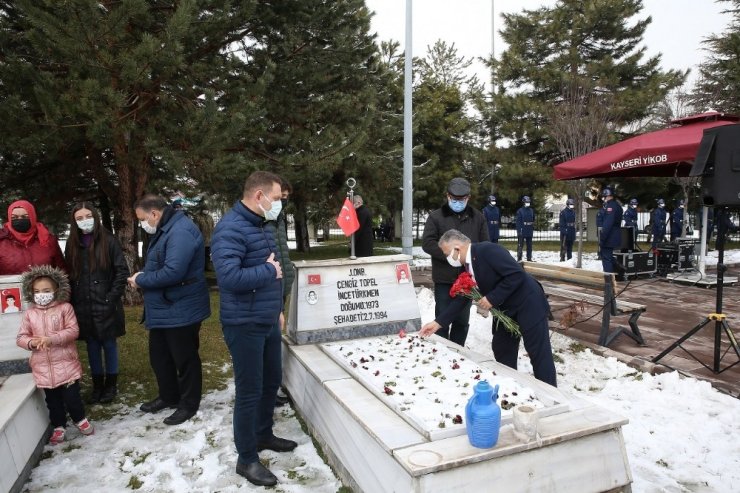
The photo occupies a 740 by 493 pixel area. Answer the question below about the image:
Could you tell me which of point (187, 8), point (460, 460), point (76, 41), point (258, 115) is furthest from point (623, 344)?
point (76, 41)

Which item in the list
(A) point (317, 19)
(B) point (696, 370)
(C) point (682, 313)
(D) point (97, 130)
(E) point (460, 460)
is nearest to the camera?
(E) point (460, 460)

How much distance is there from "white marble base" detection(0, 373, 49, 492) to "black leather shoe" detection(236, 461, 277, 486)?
4.52ft

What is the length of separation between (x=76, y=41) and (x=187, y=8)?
56.1 inches

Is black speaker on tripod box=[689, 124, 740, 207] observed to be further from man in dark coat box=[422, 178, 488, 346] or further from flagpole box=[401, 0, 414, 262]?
flagpole box=[401, 0, 414, 262]

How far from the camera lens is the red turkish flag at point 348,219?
597 cm

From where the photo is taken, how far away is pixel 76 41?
6.53 metres

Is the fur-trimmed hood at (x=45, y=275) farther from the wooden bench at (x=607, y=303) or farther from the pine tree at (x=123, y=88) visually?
the wooden bench at (x=607, y=303)

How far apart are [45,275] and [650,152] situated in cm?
762

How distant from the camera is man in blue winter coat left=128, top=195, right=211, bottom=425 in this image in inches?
162

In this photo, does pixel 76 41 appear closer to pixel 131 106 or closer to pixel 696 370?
pixel 131 106

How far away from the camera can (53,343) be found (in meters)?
3.93

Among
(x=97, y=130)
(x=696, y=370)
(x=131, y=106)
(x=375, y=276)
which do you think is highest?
(x=131, y=106)

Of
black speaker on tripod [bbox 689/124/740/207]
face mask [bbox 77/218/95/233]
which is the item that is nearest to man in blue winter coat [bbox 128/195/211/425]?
face mask [bbox 77/218/95/233]

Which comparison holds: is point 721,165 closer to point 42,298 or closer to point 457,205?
point 457,205
